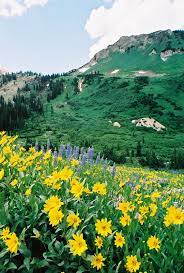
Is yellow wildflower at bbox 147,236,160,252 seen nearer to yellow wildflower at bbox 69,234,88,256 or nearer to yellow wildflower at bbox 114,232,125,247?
yellow wildflower at bbox 114,232,125,247

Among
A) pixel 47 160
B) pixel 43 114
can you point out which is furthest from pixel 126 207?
pixel 43 114

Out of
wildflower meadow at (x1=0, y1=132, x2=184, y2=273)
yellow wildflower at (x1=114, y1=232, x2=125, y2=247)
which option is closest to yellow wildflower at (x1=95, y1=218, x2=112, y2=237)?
wildflower meadow at (x1=0, y1=132, x2=184, y2=273)

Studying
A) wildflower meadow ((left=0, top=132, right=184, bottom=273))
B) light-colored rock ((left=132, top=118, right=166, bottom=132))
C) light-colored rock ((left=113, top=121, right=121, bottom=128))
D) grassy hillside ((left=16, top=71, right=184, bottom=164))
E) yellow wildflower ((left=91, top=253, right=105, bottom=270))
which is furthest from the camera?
light-colored rock ((left=113, top=121, right=121, bottom=128))

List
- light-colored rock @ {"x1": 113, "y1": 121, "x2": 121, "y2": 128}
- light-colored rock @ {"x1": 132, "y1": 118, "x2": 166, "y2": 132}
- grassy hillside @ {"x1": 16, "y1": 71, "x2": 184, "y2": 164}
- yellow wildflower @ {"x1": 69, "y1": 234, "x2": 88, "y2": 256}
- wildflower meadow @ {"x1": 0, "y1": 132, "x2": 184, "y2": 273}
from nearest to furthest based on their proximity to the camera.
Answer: yellow wildflower @ {"x1": 69, "y1": 234, "x2": 88, "y2": 256} → wildflower meadow @ {"x1": 0, "y1": 132, "x2": 184, "y2": 273} → grassy hillside @ {"x1": 16, "y1": 71, "x2": 184, "y2": 164} → light-colored rock @ {"x1": 132, "y1": 118, "x2": 166, "y2": 132} → light-colored rock @ {"x1": 113, "y1": 121, "x2": 121, "y2": 128}

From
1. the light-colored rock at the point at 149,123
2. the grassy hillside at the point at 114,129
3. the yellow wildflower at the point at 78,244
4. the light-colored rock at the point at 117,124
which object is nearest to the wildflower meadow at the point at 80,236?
the yellow wildflower at the point at 78,244

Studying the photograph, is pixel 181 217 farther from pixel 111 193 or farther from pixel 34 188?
pixel 34 188

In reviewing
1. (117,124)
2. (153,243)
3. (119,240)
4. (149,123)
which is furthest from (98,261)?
(149,123)

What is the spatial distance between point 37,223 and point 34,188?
899 millimetres

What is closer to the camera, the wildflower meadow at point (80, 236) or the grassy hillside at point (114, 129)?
the wildflower meadow at point (80, 236)

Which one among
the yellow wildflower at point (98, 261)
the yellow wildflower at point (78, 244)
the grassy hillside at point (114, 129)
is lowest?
the grassy hillside at point (114, 129)

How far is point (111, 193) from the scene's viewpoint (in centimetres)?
643

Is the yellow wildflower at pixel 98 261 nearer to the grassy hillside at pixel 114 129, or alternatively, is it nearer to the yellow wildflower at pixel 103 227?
the yellow wildflower at pixel 103 227

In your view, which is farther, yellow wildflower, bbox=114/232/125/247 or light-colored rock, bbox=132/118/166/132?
light-colored rock, bbox=132/118/166/132

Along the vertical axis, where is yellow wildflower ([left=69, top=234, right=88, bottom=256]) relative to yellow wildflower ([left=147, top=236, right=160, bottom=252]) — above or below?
above
